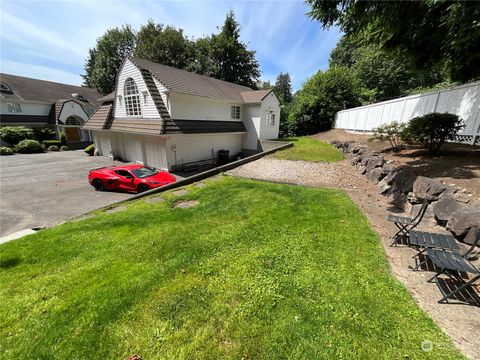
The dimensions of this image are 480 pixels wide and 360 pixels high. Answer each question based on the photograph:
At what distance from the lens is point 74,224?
21.7ft

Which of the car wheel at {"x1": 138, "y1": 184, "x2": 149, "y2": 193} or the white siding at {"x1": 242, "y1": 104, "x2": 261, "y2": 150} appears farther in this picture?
the white siding at {"x1": 242, "y1": 104, "x2": 261, "y2": 150}

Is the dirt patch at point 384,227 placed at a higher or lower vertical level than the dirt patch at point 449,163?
lower

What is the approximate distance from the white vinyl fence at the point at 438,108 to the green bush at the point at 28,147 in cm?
3340

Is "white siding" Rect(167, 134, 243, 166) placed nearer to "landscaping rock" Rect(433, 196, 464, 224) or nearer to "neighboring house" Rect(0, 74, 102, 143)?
"landscaping rock" Rect(433, 196, 464, 224)

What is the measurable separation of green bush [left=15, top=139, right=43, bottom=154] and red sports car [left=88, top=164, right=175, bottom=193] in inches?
786

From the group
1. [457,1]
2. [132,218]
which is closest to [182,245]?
Answer: [132,218]

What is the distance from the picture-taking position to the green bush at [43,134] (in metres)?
25.5

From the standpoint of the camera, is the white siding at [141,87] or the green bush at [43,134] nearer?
the white siding at [141,87]

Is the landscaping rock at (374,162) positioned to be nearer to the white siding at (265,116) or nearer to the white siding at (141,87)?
the white siding at (265,116)

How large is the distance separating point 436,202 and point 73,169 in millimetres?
19730

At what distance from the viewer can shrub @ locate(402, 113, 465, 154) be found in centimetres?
752

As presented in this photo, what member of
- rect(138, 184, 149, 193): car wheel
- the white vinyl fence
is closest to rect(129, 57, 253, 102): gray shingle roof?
rect(138, 184, 149, 193): car wheel

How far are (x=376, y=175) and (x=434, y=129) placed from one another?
8.35 feet

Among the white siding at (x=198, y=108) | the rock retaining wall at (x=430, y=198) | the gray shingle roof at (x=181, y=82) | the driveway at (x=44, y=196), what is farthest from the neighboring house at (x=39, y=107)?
the rock retaining wall at (x=430, y=198)
